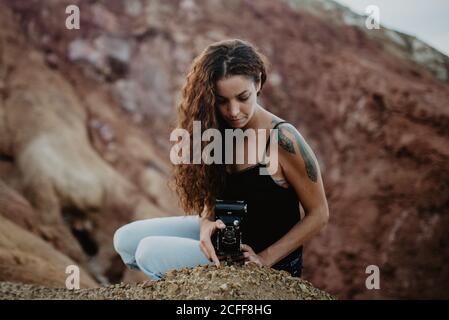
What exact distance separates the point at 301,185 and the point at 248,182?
0.23 metres

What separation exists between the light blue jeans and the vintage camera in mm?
175

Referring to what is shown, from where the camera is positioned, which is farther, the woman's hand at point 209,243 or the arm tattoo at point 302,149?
the arm tattoo at point 302,149

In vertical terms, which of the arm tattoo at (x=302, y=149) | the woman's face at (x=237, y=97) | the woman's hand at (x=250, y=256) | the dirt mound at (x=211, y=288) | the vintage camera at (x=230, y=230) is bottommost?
the dirt mound at (x=211, y=288)

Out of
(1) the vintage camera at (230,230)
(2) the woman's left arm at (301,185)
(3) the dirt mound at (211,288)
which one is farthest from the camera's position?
(2) the woman's left arm at (301,185)

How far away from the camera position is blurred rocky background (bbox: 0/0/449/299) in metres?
6.96

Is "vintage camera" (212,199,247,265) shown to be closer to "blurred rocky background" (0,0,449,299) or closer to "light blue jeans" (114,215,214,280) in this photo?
"light blue jeans" (114,215,214,280)

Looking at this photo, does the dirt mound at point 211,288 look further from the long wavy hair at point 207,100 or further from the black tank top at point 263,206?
the long wavy hair at point 207,100

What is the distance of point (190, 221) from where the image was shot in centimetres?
299

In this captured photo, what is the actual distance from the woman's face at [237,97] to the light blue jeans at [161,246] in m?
0.59

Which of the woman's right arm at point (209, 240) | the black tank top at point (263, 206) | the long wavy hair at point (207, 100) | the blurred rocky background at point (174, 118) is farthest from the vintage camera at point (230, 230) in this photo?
the blurred rocky background at point (174, 118)

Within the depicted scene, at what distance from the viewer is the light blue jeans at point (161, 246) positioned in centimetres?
266

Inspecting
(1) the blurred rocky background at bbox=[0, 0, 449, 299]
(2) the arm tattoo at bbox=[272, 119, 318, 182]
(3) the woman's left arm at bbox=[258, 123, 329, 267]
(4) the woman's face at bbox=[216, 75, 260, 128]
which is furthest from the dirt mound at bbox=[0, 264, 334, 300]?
(1) the blurred rocky background at bbox=[0, 0, 449, 299]

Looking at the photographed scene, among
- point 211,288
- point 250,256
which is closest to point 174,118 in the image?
point 250,256
